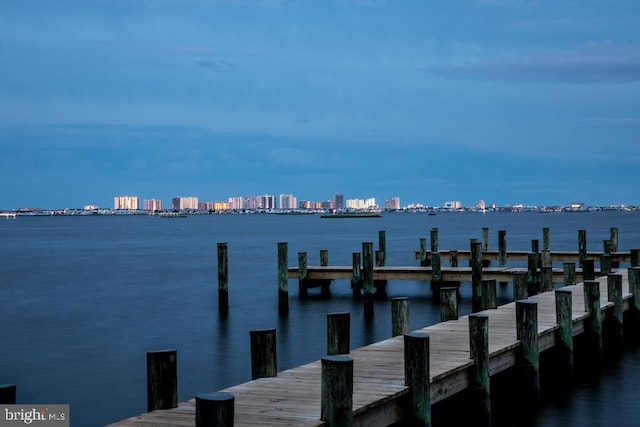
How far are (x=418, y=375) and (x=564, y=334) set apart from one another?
228 inches

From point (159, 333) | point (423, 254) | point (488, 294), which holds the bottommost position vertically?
point (159, 333)

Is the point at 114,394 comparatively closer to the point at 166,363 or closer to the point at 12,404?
the point at 166,363

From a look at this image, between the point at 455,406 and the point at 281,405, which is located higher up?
the point at 281,405

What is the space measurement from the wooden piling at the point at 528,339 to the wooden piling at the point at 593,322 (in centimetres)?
350

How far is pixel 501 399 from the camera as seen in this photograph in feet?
46.1

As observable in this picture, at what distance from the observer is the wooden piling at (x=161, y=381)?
9273 mm

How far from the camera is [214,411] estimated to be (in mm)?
7043

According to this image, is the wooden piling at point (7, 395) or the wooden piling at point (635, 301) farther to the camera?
the wooden piling at point (635, 301)

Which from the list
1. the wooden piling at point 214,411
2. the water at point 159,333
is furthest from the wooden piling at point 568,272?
the wooden piling at point 214,411

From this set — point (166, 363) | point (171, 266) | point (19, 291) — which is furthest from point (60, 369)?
point (171, 266)

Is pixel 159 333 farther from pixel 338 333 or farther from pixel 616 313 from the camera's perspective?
pixel 616 313

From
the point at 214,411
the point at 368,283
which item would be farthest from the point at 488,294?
the point at 214,411

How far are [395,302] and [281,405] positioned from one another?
4.96 m

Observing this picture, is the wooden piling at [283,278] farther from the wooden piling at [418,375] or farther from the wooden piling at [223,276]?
the wooden piling at [418,375]
